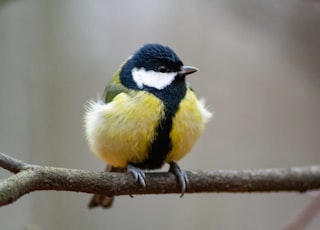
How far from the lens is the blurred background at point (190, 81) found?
297 cm

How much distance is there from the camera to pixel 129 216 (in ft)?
10.1

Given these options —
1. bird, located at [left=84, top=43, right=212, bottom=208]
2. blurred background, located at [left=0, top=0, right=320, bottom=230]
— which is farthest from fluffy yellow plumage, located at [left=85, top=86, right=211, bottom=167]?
blurred background, located at [left=0, top=0, right=320, bottom=230]

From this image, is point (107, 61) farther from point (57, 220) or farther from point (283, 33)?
point (283, 33)

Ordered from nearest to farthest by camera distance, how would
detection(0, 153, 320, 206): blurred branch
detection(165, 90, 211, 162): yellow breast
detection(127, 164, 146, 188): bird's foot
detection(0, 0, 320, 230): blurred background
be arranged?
detection(0, 153, 320, 206): blurred branch
detection(127, 164, 146, 188): bird's foot
detection(165, 90, 211, 162): yellow breast
detection(0, 0, 320, 230): blurred background

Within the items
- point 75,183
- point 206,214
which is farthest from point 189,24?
point 75,183

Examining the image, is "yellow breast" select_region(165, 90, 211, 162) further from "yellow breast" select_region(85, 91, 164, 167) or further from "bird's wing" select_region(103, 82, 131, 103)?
"bird's wing" select_region(103, 82, 131, 103)

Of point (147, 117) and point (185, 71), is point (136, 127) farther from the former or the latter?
point (185, 71)

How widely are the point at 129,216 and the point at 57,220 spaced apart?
1.27 ft

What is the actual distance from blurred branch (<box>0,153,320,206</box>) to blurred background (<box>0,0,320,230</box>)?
1.22 m

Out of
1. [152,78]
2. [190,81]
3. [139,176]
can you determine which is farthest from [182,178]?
[190,81]

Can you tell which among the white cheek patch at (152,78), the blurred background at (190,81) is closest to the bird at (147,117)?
the white cheek patch at (152,78)

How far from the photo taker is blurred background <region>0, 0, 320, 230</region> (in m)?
2.97

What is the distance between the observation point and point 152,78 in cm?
168

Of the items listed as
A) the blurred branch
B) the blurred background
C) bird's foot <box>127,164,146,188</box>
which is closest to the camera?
the blurred branch
